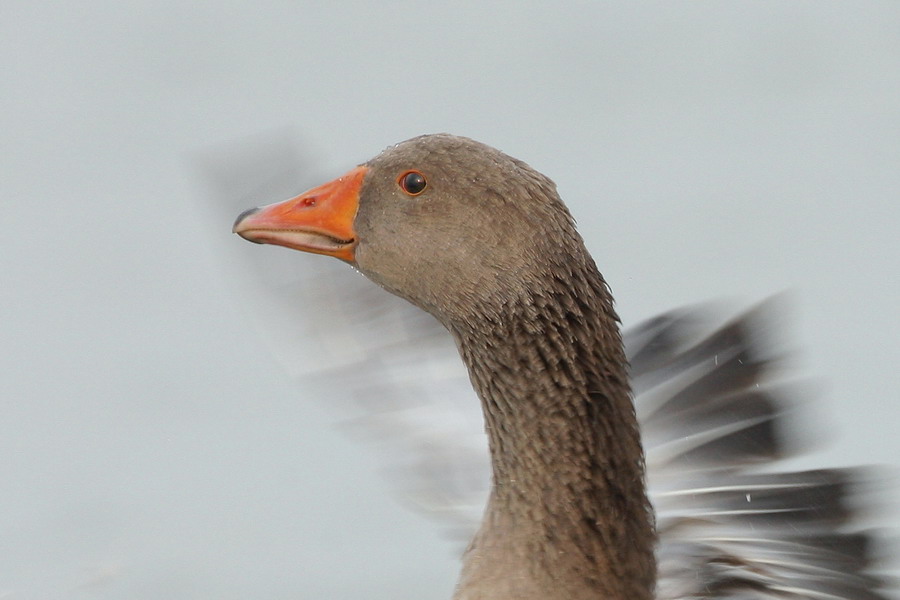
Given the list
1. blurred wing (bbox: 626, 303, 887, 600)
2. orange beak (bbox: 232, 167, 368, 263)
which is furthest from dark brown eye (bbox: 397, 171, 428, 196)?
blurred wing (bbox: 626, 303, 887, 600)

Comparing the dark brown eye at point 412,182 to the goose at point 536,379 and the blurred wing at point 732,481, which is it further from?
the blurred wing at point 732,481

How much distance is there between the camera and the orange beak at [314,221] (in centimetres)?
444

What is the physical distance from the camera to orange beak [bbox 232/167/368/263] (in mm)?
4441

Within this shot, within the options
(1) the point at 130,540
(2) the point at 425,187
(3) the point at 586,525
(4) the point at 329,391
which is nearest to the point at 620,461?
(3) the point at 586,525

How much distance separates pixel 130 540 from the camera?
6082 millimetres

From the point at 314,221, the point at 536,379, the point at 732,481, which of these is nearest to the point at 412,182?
the point at 314,221

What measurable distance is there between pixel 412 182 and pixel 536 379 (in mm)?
638

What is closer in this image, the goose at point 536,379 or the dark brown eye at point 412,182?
the goose at point 536,379

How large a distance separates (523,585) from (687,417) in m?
1.05

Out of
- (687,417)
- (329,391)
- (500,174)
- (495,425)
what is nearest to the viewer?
(500,174)

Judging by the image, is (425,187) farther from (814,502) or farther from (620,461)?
(814,502)

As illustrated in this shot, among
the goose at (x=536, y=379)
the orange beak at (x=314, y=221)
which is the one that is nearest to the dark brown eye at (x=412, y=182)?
the goose at (x=536, y=379)

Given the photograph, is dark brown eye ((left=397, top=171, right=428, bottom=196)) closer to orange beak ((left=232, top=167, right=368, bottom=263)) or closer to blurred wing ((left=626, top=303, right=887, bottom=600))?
orange beak ((left=232, top=167, right=368, bottom=263))

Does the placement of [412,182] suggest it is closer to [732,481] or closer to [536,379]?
[536,379]
